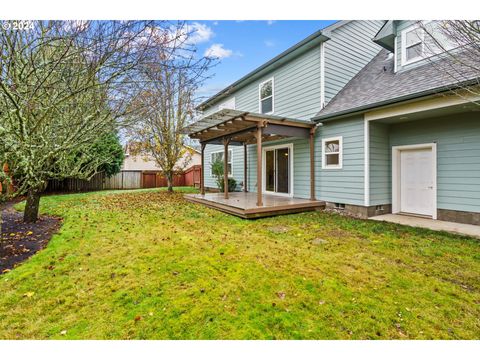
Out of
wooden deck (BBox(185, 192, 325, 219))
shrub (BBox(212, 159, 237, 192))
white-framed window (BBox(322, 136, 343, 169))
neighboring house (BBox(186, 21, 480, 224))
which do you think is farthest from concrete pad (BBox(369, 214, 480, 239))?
shrub (BBox(212, 159, 237, 192))

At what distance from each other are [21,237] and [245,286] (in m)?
4.92

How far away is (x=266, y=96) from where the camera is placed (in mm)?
10789

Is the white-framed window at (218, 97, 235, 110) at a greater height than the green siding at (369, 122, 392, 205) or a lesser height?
greater

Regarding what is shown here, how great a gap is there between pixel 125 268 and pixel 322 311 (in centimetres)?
275

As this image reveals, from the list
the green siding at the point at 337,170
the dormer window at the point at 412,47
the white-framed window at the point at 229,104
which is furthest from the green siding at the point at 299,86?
the white-framed window at the point at 229,104

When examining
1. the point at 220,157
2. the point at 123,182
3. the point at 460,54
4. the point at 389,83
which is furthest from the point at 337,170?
the point at 123,182

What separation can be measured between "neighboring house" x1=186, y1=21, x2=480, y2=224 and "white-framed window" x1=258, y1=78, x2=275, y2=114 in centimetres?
19

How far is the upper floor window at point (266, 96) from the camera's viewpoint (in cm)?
1052

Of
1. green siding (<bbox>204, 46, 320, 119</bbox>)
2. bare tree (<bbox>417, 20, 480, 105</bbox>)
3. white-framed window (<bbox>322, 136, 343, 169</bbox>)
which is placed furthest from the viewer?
green siding (<bbox>204, 46, 320, 119</bbox>)

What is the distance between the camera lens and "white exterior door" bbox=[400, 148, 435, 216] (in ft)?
22.5

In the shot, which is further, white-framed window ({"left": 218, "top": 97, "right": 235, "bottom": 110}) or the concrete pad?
white-framed window ({"left": 218, "top": 97, "right": 235, "bottom": 110})

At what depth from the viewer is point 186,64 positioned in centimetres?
386

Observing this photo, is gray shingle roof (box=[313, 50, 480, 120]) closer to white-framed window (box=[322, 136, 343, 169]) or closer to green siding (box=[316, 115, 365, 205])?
green siding (box=[316, 115, 365, 205])
